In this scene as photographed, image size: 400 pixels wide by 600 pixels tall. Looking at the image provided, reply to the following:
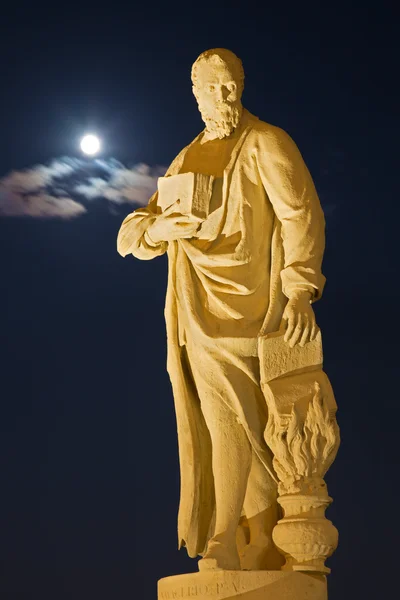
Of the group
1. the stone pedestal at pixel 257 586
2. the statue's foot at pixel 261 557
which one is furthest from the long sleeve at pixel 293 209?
the stone pedestal at pixel 257 586

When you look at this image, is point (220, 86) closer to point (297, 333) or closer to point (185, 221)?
point (185, 221)

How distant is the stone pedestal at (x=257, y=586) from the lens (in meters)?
8.72

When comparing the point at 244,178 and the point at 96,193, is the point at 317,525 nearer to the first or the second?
the point at 244,178

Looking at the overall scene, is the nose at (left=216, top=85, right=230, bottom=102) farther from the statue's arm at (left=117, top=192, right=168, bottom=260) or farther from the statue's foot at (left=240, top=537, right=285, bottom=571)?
the statue's foot at (left=240, top=537, right=285, bottom=571)

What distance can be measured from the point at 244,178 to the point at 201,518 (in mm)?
Result: 2452

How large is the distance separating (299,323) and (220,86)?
73.9 inches

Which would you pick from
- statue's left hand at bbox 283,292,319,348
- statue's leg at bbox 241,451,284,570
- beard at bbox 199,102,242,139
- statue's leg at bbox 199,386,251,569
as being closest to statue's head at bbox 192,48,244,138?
beard at bbox 199,102,242,139

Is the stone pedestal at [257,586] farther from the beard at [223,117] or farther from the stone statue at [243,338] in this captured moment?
the beard at [223,117]

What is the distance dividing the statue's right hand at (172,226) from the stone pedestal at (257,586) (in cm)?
241

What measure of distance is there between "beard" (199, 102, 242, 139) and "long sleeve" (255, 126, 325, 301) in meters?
0.25

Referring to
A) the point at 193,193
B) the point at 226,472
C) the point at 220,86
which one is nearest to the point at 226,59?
the point at 220,86

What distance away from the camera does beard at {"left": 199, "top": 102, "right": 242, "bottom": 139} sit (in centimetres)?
975

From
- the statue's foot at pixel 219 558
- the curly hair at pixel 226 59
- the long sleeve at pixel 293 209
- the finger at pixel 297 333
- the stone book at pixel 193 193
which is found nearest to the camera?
the statue's foot at pixel 219 558

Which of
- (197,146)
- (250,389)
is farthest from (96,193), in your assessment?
(250,389)
